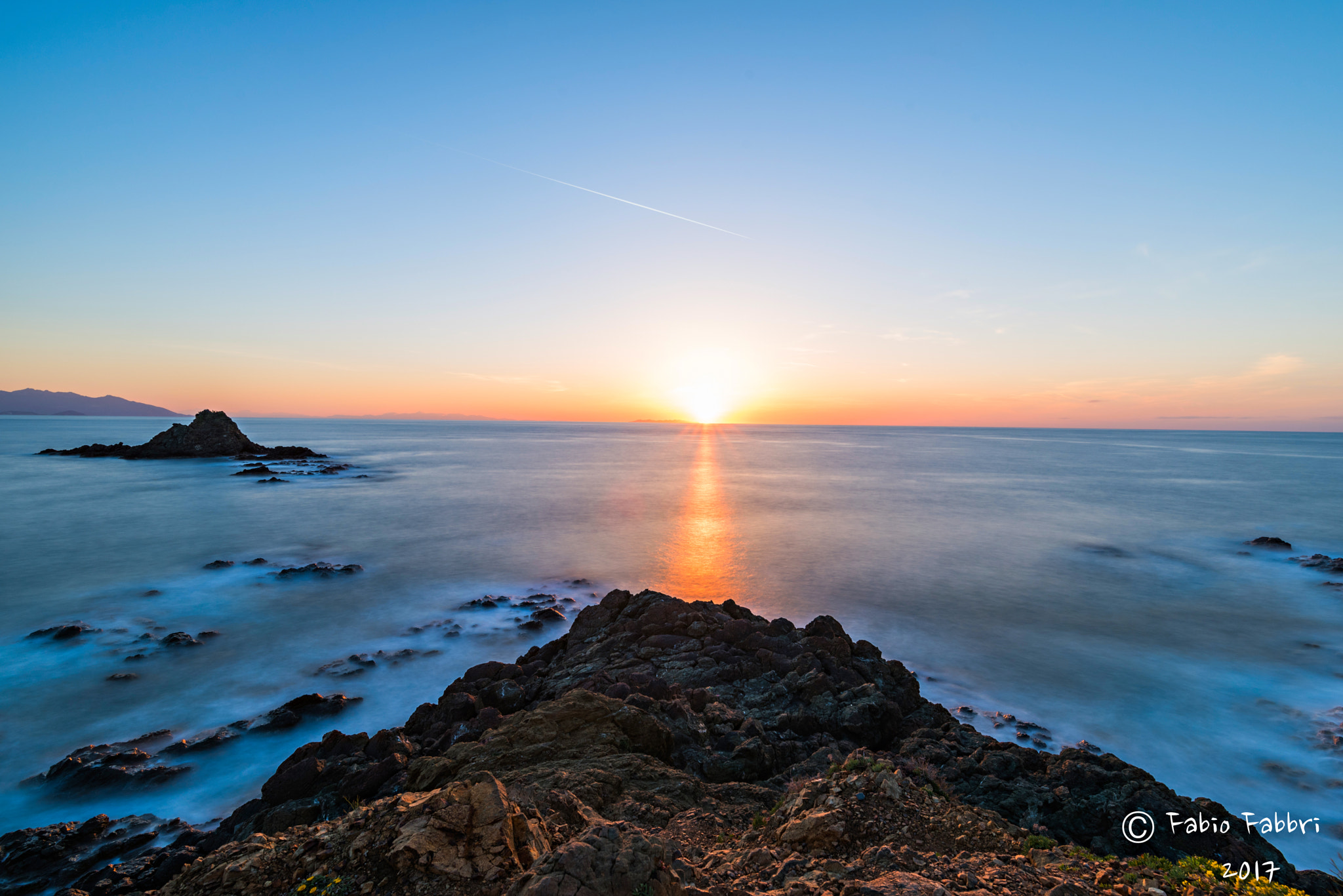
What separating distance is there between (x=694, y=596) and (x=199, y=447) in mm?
95468

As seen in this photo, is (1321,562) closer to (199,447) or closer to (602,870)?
(602,870)

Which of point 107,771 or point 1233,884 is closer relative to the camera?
point 1233,884

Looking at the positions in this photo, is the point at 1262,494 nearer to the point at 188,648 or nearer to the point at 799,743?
the point at 799,743

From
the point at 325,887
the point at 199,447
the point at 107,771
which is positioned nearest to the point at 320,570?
the point at 107,771

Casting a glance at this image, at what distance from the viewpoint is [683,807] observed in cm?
868

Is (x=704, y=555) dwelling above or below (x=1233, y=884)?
below

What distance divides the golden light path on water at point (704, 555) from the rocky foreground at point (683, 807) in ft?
38.9

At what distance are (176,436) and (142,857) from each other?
102 metres

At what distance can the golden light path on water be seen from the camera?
93.1 ft

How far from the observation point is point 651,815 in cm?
830

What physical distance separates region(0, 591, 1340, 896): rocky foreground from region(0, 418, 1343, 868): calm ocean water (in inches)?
135

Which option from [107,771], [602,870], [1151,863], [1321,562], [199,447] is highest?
[199,447]

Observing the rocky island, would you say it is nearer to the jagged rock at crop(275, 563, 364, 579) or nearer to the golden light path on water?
the jagged rock at crop(275, 563, 364, 579)

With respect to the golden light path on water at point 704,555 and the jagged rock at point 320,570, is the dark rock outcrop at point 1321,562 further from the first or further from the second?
the jagged rock at point 320,570
